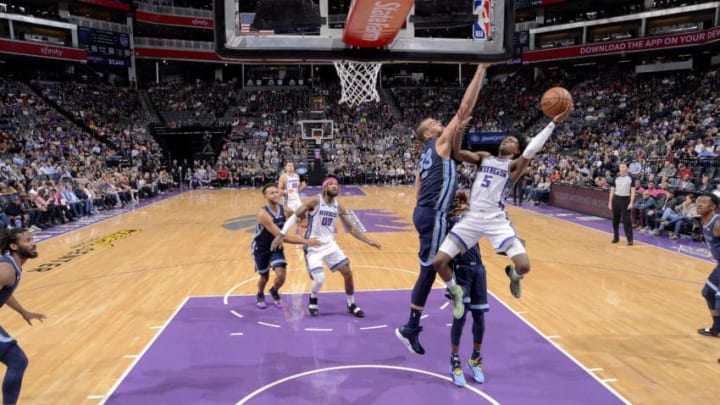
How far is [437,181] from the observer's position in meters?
4.30

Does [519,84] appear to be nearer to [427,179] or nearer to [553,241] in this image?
[553,241]

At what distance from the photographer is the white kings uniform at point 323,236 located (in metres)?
5.93

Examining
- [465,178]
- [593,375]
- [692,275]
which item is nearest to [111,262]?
[593,375]

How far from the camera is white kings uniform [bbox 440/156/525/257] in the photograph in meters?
4.24

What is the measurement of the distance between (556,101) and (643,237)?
856cm

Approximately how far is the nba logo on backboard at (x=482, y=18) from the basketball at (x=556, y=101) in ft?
3.47

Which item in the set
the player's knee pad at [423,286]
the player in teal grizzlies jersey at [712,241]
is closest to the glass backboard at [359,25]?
the player's knee pad at [423,286]

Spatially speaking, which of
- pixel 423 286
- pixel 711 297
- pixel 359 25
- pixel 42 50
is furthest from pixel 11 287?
pixel 42 50

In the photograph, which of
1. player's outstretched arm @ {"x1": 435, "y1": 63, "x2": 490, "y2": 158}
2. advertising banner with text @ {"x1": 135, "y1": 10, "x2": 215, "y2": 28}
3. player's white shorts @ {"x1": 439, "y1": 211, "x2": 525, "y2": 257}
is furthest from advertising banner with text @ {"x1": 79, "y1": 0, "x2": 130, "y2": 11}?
player's white shorts @ {"x1": 439, "y1": 211, "x2": 525, "y2": 257}

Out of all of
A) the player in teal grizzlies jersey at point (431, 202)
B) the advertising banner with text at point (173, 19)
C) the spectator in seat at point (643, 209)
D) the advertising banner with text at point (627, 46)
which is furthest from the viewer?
the advertising banner with text at point (173, 19)

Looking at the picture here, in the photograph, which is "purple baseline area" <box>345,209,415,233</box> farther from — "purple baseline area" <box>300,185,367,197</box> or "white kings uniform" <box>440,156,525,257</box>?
"white kings uniform" <box>440,156,525,257</box>

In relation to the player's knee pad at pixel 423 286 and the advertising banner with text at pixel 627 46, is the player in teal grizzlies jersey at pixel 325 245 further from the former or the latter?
the advertising banner with text at pixel 627 46

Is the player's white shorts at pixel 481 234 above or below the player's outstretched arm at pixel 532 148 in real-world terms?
below

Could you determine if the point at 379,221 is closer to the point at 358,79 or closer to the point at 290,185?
the point at 290,185
